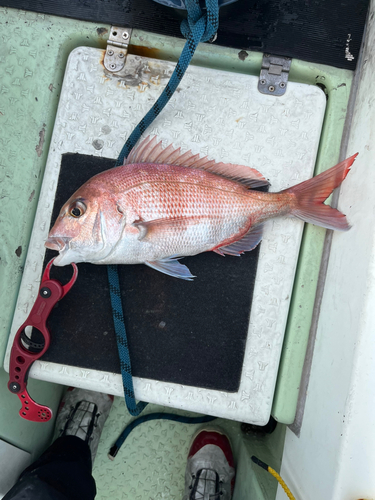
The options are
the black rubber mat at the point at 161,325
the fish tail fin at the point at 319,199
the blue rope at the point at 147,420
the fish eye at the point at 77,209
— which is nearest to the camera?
the fish eye at the point at 77,209

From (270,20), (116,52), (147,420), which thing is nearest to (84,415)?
(147,420)

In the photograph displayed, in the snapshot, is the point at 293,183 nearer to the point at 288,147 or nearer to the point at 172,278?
the point at 288,147

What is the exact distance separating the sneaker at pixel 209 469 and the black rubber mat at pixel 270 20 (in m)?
1.96

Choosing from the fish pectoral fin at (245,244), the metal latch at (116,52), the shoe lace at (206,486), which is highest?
the metal latch at (116,52)

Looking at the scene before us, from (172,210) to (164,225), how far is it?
0.06 m

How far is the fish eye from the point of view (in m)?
1.11

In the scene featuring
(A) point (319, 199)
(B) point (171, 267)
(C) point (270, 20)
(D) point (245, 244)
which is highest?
(C) point (270, 20)

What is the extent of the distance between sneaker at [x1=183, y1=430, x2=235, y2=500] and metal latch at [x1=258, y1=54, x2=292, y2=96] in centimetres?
179

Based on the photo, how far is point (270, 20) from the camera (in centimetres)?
140

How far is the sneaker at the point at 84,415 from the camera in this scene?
1.77 metres

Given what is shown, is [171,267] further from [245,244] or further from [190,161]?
[190,161]

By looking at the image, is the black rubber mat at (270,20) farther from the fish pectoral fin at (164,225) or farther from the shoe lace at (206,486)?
the shoe lace at (206,486)

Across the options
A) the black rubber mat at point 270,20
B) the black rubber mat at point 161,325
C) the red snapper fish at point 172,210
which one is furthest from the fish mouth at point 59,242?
the black rubber mat at point 270,20

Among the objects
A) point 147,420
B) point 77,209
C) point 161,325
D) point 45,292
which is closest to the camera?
point 77,209
